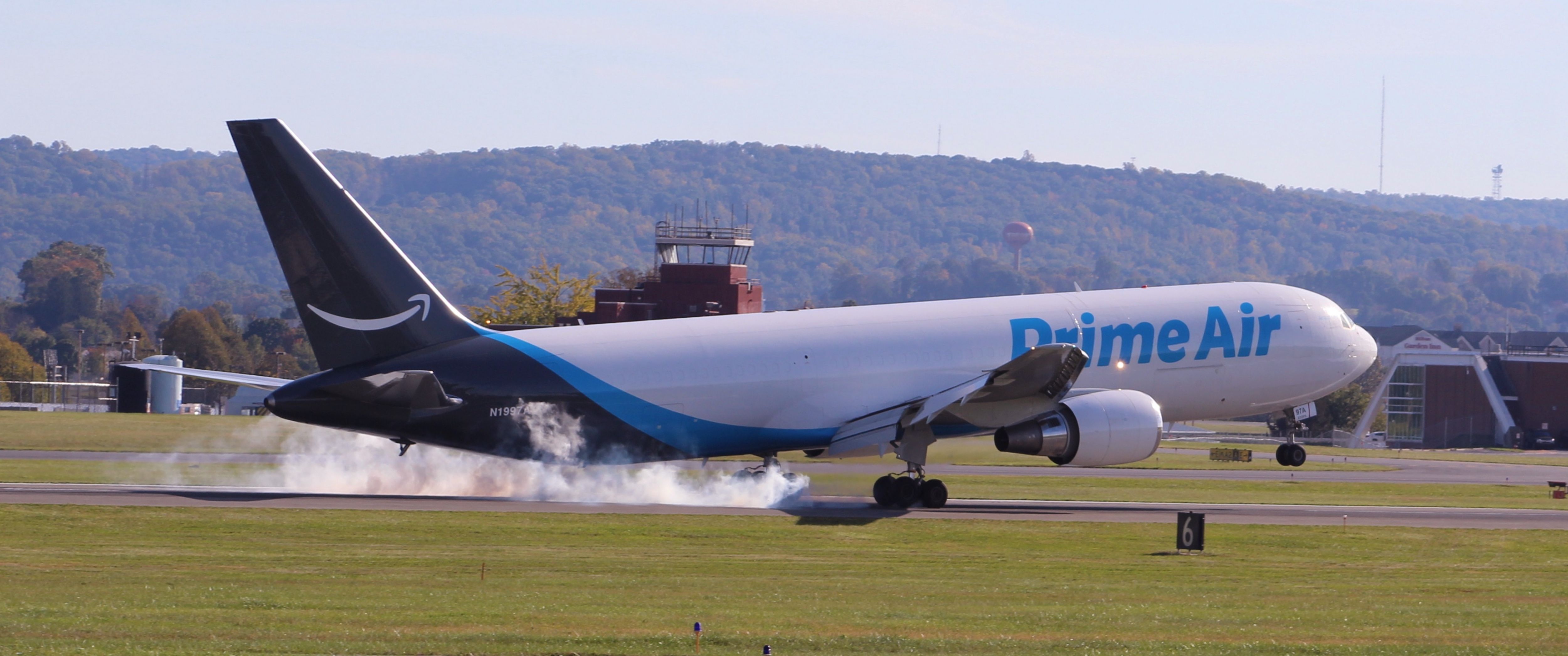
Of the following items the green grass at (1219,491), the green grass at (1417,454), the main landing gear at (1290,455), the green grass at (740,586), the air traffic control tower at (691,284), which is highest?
the air traffic control tower at (691,284)

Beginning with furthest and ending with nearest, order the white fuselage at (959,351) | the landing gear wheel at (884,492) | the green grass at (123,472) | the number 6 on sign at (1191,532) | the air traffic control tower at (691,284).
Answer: the air traffic control tower at (691,284)
the green grass at (123,472)
the landing gear wheel at (884,492)
the white fuselage at (959,351)
the number 6 on sign at (1191,532)

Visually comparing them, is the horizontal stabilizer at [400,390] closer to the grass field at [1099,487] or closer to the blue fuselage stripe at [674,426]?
the blue fuselage stripe at [674,426]

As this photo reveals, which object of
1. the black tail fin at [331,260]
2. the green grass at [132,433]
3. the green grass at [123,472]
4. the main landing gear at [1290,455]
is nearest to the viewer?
the black tail fin at [331,260]

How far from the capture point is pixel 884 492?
37.9m

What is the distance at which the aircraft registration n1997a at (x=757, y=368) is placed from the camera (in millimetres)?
33438

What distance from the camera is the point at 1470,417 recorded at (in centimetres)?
11656

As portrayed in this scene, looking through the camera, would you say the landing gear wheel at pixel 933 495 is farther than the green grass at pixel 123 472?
No

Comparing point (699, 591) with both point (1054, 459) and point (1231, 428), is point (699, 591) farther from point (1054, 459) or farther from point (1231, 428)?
point (1231, 428)

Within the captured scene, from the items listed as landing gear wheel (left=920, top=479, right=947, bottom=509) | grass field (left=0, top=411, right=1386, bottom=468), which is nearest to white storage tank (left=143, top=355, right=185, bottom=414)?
grass field (left=0, top=411, right=1386, bottom=468)

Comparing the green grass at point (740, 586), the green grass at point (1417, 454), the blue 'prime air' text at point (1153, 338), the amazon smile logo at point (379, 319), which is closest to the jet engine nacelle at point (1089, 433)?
the green grass at point (740, 586)

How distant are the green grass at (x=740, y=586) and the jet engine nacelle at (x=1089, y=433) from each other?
2.20 metres

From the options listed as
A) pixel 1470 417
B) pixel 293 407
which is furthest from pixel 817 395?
pixel 1470 417

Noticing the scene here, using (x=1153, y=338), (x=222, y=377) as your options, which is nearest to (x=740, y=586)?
(x=222, y=377)

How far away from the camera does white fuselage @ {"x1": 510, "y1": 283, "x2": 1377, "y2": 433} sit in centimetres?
3706
